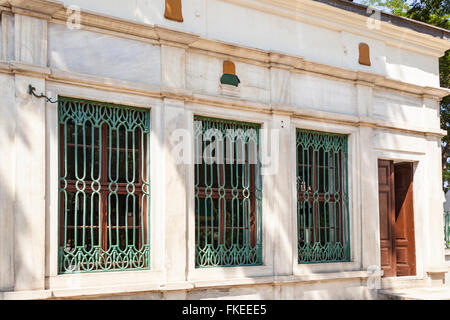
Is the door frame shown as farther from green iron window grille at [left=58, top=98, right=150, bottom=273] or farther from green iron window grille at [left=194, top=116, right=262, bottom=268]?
green iron window grille at [left=58, top=98, right=150, bottom=273]

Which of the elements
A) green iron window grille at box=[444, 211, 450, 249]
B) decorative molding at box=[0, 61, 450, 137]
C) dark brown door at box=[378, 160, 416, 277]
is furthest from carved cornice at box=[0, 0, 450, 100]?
green iron window grille at box=[444, 211, 450, 249]

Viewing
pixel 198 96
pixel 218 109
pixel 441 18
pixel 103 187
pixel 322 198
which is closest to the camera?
pixel 103 187

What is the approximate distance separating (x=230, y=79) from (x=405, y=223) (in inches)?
180

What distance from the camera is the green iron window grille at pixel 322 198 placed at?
8.76 m

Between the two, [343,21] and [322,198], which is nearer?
[322,198]

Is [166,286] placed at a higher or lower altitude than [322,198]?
lower

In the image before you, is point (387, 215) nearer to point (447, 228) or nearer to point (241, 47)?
point (447, 228)

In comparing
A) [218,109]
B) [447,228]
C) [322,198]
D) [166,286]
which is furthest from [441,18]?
[166,286]

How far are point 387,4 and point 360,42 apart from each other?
10175 millimetres

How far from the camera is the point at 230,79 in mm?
7973

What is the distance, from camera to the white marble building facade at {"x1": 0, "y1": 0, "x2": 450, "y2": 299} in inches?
244

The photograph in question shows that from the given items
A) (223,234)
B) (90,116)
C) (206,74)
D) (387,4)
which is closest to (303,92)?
(206,74)

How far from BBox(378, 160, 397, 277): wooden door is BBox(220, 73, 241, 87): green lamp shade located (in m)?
3.32

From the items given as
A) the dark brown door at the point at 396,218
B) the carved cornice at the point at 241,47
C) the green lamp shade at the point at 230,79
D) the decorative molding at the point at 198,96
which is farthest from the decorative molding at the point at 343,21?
the dark brown door at the point at 396,218
